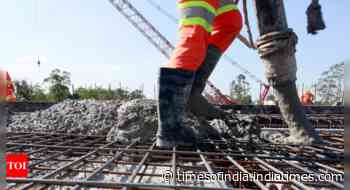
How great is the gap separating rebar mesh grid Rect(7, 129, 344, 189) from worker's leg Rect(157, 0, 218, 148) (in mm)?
159

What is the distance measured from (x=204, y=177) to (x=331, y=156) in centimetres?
86

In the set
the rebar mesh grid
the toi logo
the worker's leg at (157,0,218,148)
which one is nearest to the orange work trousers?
the worker's leg at (157,0,218,148)

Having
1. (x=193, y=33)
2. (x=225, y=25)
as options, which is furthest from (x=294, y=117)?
(x=193, y=33)

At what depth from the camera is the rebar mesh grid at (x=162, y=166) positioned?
87cm

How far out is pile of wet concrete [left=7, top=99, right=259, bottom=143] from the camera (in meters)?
2.06

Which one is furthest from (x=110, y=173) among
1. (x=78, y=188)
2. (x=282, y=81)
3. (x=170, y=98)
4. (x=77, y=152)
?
(x=282, y=81)

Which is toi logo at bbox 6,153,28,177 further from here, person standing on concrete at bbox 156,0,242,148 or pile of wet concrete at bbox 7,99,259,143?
pile of wet concrete at bbox 7,99,259,143

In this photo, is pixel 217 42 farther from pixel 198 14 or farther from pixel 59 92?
pixel 59 92

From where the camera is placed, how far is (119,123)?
2102 millimetres

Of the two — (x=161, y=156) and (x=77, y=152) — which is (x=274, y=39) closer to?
(x=161, y=156)

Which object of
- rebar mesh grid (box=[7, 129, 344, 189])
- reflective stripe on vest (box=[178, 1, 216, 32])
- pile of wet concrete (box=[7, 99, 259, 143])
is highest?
reflective stripe on vest (box=[178, 1, 216, 32])

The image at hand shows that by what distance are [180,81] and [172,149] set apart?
43 centimetres

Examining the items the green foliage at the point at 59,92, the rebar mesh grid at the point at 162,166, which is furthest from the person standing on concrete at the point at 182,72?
the green foliage at the point at 59,92

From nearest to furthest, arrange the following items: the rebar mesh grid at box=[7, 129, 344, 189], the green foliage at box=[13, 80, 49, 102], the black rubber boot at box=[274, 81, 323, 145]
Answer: the rebar mesh grid at box=[7, 129, 344, 189]
the black rubber boot at box=[274, 81, 323, 145]
the green foliage at box=[13, 80, 49, 102]
